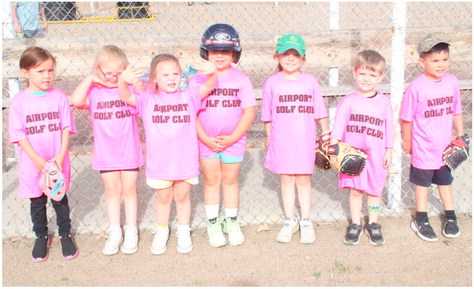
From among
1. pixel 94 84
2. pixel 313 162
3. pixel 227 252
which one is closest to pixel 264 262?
pixel 227 252

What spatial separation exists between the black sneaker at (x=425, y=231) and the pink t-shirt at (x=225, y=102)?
1697mm

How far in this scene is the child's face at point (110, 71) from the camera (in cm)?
363

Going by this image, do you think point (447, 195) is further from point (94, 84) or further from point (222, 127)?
point (94, 84)

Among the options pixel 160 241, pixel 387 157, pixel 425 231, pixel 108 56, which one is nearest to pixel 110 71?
pixel 108 56

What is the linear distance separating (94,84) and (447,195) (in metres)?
2.92

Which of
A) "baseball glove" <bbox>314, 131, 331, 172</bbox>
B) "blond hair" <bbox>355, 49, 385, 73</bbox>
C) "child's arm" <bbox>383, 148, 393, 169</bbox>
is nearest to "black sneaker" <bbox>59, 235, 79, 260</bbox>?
"baseball glove" <bbox>314, 131, 331, 172</bbox>

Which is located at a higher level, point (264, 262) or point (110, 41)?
point (110, 41)

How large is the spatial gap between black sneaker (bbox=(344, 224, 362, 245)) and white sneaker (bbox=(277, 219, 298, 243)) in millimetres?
423

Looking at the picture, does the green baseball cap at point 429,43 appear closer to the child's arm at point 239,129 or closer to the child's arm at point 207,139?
the child's arm at point 239,129

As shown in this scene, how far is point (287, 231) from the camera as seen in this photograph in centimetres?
409

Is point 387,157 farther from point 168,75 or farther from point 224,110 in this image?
point 168,75

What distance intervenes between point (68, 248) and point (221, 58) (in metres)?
1.86

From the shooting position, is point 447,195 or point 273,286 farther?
point 447,195

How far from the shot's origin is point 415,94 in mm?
3855
